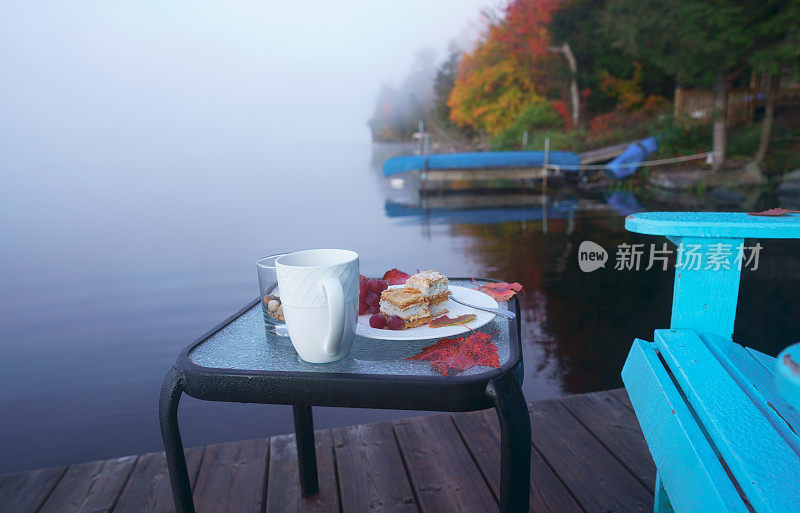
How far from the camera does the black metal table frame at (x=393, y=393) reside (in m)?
1.03

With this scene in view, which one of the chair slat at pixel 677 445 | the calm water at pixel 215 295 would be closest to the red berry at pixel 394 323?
the chair slat at pixel 677 445

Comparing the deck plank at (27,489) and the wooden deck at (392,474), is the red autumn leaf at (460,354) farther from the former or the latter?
the deck plank at (27,489)

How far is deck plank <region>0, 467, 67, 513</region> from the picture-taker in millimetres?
2008

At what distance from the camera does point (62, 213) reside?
1492 centimetres

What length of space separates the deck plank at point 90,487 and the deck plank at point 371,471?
0.90 metres

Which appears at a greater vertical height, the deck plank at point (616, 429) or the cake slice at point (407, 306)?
the cake slice at point (407, 306)

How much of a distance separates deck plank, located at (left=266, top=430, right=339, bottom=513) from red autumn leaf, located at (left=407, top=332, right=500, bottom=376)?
1.09 m

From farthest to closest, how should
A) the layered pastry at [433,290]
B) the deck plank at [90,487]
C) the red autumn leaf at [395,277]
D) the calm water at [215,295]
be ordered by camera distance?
1. the calm water at [215,295]
2. the deck plank at [90,487]
3. the red autumn leaf at [395,277]
4. the layered pastry at [433,290]

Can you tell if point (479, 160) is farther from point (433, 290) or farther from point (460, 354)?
point (460, 354)

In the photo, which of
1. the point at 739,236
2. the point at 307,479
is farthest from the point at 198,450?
the point at 739,236

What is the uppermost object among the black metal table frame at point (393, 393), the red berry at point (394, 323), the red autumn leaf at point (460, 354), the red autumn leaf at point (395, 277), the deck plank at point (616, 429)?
the red autumn leaf at point (395, 277)

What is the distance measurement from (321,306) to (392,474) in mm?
1349

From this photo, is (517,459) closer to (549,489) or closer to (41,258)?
(549,489)

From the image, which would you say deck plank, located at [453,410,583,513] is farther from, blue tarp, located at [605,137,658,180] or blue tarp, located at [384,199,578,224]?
blue tarp, located at [605,137,658,180]
